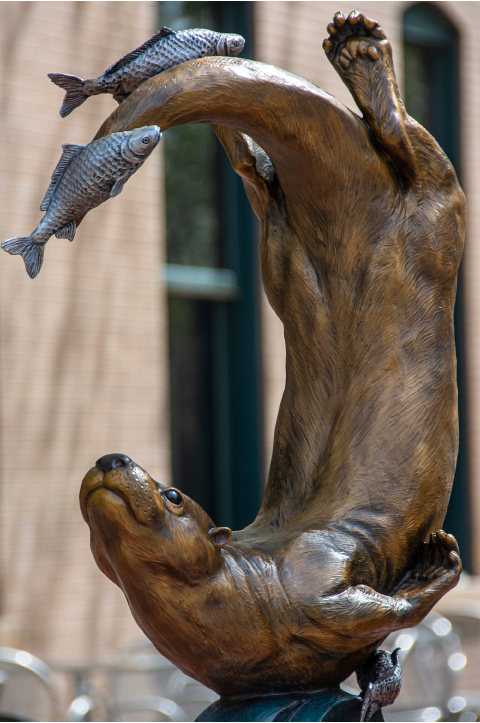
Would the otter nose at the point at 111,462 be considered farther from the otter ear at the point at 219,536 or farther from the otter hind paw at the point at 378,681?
the otter hind paw at the point at 378,681

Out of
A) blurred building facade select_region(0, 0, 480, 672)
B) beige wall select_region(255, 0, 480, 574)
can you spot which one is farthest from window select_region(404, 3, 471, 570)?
blurred building facade select_region(0, 0, 480, 672)

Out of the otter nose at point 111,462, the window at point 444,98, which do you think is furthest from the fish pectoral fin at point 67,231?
the window at point 444,98

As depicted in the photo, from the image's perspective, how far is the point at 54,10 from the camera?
4.67 metres

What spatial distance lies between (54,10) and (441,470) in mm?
4321

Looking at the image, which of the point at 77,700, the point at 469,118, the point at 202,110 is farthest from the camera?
the point at 469,118

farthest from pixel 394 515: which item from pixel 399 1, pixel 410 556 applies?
pixel 399 1

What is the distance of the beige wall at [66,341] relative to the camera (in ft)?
14.8

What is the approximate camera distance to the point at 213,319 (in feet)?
18.4

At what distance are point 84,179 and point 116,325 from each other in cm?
400

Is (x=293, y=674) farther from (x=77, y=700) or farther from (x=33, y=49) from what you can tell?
(x=33, y=49)

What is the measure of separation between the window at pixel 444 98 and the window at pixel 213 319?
1745 mm

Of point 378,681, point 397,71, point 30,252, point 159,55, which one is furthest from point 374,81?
point 397,71

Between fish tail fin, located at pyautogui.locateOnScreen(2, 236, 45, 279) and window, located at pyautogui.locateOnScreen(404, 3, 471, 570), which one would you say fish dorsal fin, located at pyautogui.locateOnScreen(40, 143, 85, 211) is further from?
window, located at pyautogui.locateOnScreen(404, 3, 471, 570)

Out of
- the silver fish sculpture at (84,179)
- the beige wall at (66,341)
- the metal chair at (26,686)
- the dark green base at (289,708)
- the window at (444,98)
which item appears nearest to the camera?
the silver fish sculpture at (84,179)
